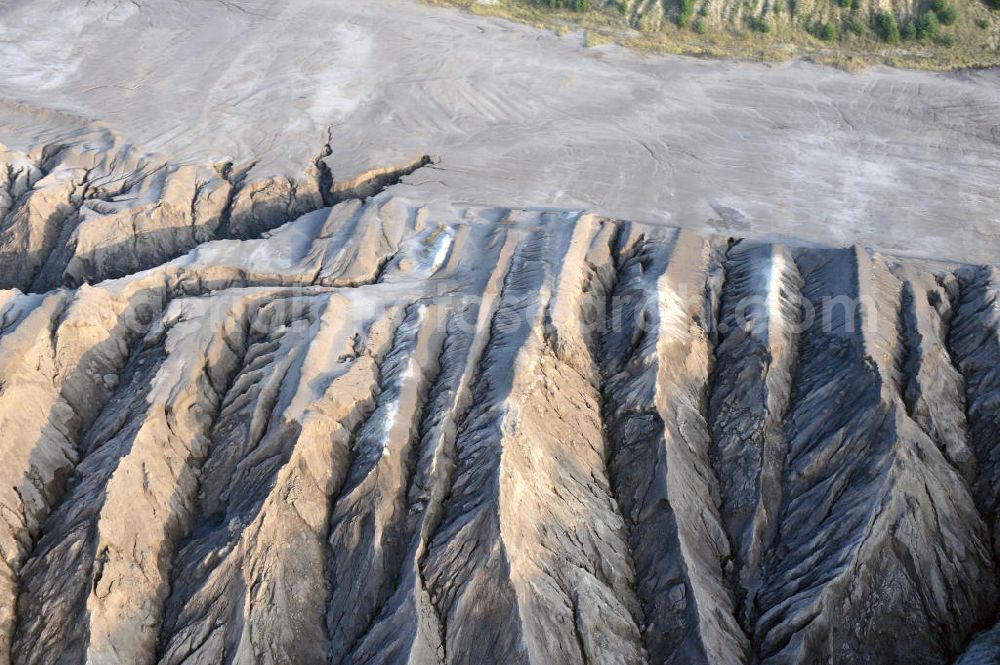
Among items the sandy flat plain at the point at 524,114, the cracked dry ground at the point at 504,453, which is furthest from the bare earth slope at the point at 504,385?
the sandy flat plain at the point at 524,114

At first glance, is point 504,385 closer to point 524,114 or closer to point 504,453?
point 504,453

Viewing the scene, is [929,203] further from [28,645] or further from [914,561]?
[28,645]

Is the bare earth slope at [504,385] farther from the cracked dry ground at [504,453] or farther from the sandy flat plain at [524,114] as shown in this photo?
the sandy flat plain at [524,114]

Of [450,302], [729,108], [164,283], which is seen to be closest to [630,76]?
[729,108]

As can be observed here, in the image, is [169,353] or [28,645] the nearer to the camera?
[28,645]

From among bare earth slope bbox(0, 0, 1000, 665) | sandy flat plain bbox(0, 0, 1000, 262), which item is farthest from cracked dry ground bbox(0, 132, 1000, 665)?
sandy flat plain bbox(0, 0, 1000, 262)

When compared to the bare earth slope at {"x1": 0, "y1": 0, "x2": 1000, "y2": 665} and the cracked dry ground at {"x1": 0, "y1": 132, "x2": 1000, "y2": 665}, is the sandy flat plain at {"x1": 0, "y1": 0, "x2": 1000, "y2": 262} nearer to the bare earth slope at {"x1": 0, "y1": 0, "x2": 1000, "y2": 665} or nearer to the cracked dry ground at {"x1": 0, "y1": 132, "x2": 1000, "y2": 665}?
the bare earth slope at {"x1": 0, "y1": 0, "x2": 1000, "y2": 665}
